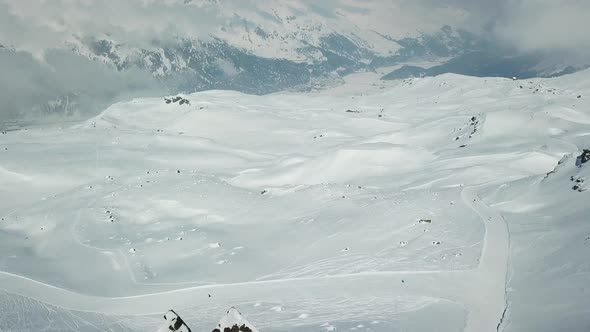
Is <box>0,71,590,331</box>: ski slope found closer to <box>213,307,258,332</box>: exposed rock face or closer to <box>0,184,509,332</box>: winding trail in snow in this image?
<box>0,184,509,332</box>: winding trail in snow

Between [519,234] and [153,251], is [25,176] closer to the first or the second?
[153,251]

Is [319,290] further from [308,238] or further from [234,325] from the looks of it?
[234,325]

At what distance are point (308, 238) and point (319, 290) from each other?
865cm

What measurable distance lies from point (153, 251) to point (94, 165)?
34355 mm

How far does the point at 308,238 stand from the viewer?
97.2ft

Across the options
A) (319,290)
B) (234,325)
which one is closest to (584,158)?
(319,290)

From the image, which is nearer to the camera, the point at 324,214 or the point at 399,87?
the point at 324,214

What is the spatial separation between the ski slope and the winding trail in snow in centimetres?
11

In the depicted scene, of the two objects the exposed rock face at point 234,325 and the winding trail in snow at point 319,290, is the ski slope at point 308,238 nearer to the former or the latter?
the winding trail in snow at point 319,290

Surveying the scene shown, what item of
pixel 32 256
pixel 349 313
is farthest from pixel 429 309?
pixel 32 256

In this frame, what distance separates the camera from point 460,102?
12550 centimetres

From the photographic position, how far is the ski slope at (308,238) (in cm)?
1841

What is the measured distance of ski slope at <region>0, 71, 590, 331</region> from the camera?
18406 mm

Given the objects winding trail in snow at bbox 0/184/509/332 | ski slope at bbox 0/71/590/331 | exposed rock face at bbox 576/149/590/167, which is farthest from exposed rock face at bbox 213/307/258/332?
exposed rock face at bbox 576/149/590/167
